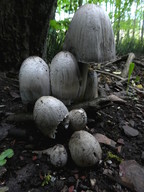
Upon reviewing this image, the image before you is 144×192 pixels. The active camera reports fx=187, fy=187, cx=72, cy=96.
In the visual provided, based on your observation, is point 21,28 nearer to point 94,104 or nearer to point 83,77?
point 83,77

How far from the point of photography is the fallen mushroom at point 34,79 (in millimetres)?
1216

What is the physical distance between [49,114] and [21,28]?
42.6 inches

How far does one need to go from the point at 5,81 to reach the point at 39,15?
72 cm

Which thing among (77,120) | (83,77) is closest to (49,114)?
(77,120)

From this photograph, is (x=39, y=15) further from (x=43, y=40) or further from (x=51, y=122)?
(x=51, y=122)

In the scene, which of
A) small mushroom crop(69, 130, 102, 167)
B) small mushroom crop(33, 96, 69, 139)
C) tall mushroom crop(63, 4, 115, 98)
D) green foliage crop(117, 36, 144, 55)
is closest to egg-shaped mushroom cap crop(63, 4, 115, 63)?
tall mushroom crop(63, 4, 115, 98)

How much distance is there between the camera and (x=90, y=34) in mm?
1193

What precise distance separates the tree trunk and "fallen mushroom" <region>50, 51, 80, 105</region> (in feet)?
2.37

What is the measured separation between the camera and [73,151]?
1.06m

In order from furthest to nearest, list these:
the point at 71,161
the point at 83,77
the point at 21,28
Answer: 1. the point at 21,28
2. the point at 83,77
3. the point at 71,161

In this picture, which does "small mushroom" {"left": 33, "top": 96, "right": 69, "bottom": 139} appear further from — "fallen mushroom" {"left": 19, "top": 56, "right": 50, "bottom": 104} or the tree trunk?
the tree trunk

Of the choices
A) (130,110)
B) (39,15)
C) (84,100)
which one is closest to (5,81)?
(39,15)

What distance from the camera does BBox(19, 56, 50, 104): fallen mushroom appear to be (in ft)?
3.99

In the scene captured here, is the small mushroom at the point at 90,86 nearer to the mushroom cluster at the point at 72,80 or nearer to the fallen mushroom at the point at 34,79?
the mushroom cluster at the point at 72,80
